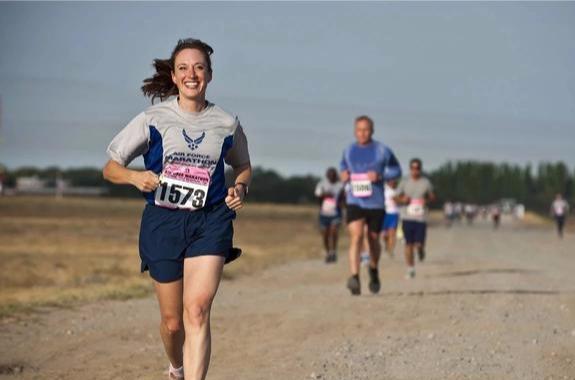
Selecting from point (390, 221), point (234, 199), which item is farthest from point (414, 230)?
point (234, 199)

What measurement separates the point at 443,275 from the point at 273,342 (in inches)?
401

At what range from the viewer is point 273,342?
1084cm

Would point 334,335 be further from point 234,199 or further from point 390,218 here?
point 390,218

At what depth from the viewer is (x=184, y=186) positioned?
697 centimetres

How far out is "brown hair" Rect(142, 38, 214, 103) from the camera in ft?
23.8

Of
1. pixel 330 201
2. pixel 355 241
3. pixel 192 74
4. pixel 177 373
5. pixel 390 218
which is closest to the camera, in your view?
pixel 192 74

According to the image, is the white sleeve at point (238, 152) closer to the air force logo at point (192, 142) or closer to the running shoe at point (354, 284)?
the air force logo at point (192, 142)

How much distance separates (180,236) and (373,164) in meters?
7.85

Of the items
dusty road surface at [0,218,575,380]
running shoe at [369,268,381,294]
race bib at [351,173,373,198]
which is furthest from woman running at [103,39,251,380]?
running shoe at [369,268,381,294]

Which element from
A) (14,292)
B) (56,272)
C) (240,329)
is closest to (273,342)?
(240,329)

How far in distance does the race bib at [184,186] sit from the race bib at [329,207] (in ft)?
57.0

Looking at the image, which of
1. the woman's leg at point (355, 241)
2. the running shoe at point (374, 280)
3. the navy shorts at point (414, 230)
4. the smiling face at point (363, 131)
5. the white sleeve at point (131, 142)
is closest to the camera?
the white sleeve at point (131, 142)

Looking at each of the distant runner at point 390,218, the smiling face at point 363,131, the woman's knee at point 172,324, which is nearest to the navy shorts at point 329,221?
the distant runner at point 390,218

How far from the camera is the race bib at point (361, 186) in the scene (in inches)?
583
